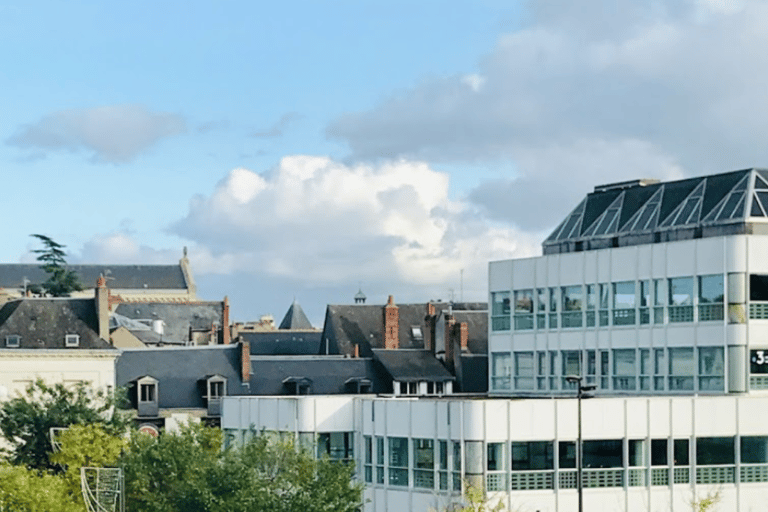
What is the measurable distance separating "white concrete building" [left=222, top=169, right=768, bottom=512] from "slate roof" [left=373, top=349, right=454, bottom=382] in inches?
1031

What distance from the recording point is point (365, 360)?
100 metres

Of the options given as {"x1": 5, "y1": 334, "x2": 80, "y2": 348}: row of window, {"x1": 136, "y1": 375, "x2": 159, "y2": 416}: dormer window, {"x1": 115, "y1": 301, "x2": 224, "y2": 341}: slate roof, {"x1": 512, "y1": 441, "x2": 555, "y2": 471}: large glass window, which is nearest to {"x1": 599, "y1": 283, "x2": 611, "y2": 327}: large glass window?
{"x1": 512, "y1": 441, "x2": 555, "y2": 471}: large glass window

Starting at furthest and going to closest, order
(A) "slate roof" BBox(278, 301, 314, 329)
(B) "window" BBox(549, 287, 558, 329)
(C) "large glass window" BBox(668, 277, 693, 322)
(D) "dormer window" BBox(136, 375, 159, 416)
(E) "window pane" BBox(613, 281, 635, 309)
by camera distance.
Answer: (A) "slate roof" BBox(278, 301, 314, 329), (D) "dormer window" BBox(136, 375, 159, 416), (B) "window" BBox(549, 287, 558, 329), (E) "window pane" BBox(613, 281, 635, 309), (C) "large glass window" BBox(668, 277, 693, 322)

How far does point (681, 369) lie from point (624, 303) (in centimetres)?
399

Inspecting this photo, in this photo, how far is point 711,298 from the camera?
59.0m

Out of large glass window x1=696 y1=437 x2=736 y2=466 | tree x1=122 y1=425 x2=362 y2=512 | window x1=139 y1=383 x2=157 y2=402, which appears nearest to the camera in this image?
tree x1=122 y1=425 x2=362 y2=512

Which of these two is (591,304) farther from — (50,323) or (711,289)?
(50,323)

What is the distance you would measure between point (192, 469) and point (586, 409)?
1358 centimetres

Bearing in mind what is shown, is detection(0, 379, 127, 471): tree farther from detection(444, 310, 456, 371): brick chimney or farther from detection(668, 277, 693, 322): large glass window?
detection(444, 310, 456, 371): brick chimney

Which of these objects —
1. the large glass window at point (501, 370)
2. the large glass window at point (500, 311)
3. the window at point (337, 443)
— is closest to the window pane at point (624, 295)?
the large glass window at point (500, 311)

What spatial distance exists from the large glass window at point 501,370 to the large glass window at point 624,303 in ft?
25.4

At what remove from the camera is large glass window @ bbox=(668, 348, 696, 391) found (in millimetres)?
60406

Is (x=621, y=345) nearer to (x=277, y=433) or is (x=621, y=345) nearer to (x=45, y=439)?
(x=277, y=433)

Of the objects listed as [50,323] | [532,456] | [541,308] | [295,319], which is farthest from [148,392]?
[295,319]
